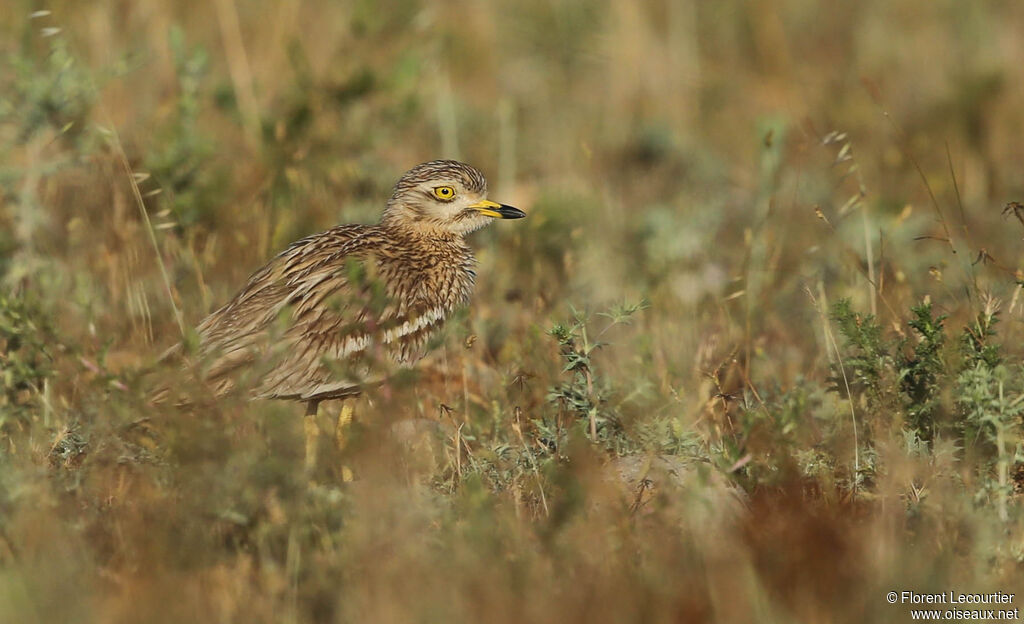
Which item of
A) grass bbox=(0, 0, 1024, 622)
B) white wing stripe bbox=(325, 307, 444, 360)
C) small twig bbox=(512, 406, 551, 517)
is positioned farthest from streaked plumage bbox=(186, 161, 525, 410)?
small twig bbox=(512, 406, 551, 517)

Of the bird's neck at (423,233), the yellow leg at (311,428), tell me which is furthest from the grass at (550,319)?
the bird's neck at (423,233)

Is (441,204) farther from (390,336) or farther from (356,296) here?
(356,296)

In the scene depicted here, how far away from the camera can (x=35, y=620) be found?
3562mm

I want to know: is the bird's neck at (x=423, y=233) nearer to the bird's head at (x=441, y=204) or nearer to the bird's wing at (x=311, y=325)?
the bird's head at (x=441, y=204)

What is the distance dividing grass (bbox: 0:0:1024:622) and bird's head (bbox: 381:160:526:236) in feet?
1.78

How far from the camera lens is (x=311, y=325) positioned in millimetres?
5641

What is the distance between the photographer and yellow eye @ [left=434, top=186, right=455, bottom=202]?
6.65 meters

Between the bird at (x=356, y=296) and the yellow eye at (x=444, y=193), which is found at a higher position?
the yellow eye at (x=444, y=193)

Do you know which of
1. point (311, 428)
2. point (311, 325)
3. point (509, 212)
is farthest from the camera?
point (509, 212)

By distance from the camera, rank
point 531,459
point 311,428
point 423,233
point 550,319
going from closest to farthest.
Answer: point 531,459 < point 311,428 < point 550,319 < point 423,233

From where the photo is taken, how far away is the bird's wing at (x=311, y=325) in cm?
539

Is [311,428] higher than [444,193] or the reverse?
Result: the reverse

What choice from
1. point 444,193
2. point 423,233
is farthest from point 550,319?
point 444,193

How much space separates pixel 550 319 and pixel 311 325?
3.49 ft
